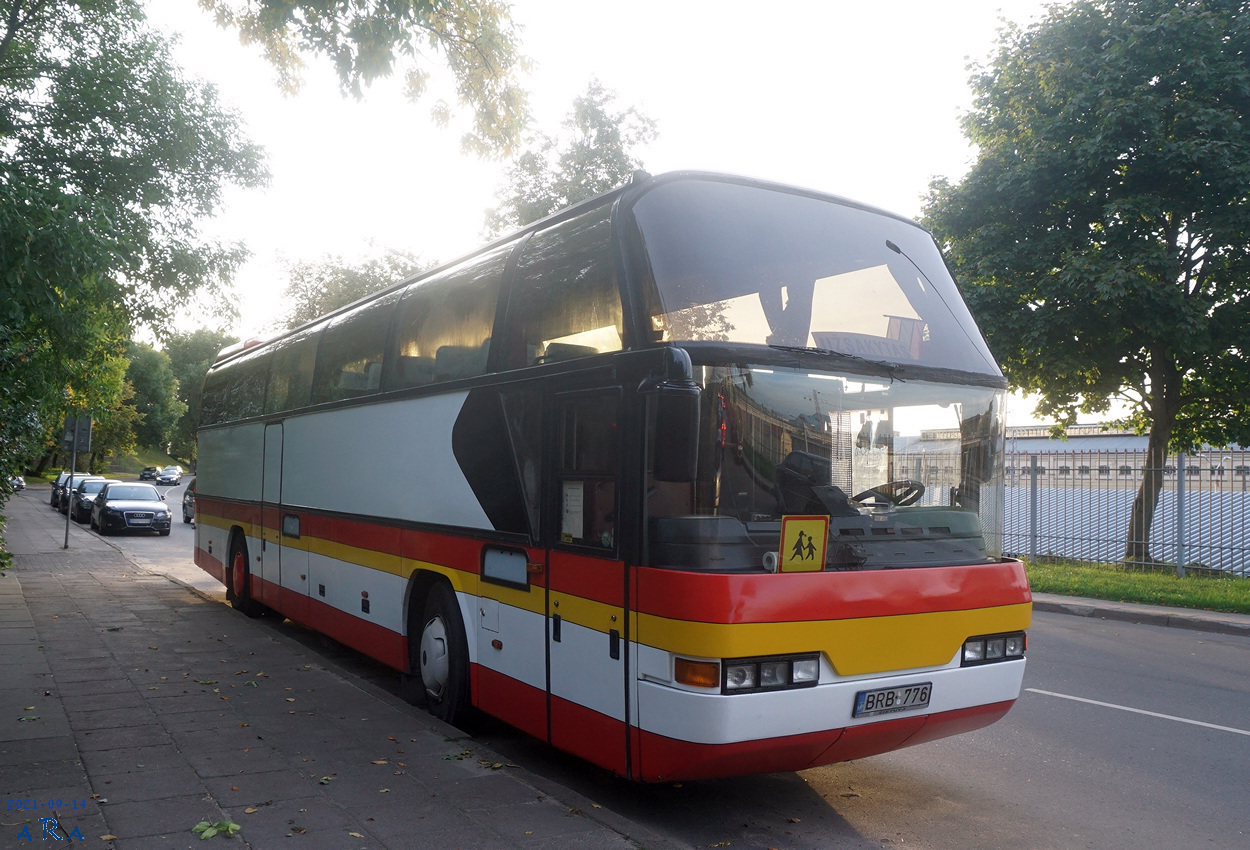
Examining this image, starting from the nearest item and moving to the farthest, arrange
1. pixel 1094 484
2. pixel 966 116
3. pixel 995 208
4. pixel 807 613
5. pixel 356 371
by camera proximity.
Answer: pixel 807 613, pixel 356 371, pixel 1094 484, pixel 995 208, pixel 966 116

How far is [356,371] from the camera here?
355 inches

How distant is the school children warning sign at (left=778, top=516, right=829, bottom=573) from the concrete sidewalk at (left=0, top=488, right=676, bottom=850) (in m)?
1.44

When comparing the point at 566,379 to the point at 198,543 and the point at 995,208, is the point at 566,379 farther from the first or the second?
the point at 995,208

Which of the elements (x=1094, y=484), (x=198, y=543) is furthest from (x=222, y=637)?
(x=1094, y=484)

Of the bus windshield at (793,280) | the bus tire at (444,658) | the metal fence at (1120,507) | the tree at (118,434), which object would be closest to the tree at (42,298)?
the bus tire at (444,658)

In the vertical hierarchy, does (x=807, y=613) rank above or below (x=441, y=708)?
above

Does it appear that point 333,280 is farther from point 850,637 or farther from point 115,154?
point 850,637

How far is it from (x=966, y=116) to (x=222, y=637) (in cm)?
1866

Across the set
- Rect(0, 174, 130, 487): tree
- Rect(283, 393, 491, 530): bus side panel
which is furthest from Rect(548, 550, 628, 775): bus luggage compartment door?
Rect(0, 174, 130, 487): tree

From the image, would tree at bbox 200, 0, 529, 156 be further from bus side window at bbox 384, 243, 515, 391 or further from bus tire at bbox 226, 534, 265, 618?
bus tire at bbox 226, 534, 265, 618

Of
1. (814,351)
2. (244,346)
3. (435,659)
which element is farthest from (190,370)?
(814,351)

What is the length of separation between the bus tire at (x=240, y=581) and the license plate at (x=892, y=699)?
939cm

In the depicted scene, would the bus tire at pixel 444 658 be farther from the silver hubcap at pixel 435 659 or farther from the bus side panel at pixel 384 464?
the bus side panel at pixel 384 464

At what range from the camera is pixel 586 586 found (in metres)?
5.21
